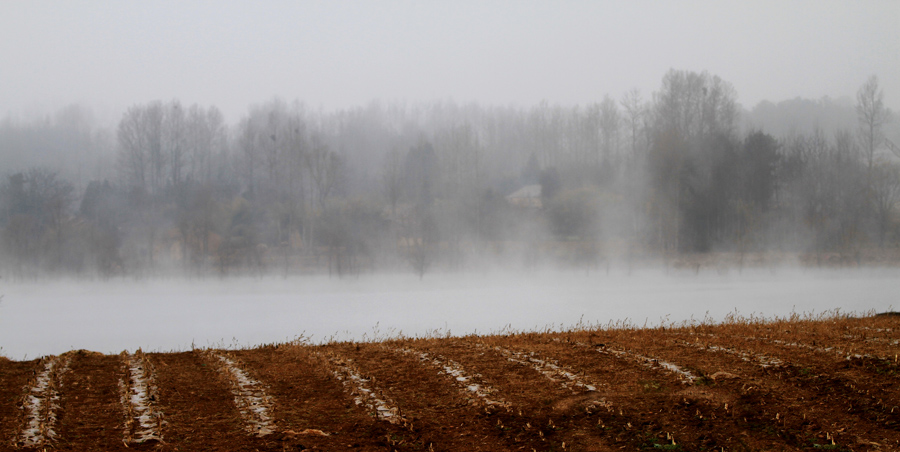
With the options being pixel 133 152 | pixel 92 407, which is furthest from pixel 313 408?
pixel 133 152

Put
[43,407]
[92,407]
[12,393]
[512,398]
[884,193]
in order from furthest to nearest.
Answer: [884,193], [12,393], [512,398], [92,407], [43,407]

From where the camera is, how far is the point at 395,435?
596cm

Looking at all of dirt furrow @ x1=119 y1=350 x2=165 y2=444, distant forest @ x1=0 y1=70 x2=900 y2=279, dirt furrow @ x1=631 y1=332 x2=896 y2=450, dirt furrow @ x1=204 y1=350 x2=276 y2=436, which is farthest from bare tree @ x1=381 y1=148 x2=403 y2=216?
dirt furrow @ x1=631 y1=332 x2=896 y2=450

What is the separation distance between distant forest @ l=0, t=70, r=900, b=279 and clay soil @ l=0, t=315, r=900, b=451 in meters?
38.4

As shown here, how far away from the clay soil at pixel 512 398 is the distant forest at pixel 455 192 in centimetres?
3843

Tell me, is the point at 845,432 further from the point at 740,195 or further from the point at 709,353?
the point at 740,195

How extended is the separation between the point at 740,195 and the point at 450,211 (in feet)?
84.6

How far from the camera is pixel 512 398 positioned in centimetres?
689

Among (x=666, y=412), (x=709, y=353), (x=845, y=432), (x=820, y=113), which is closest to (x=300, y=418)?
(x=666, y=412)

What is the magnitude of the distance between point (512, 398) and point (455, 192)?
48.6 m

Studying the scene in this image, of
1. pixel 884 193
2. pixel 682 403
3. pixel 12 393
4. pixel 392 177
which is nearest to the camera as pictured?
pixel 682 403

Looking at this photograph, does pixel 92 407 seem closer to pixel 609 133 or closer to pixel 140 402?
pixel 140 402

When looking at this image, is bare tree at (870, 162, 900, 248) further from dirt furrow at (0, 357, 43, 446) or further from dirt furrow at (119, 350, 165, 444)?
dirt furrow at (0, 357, 43, 446)

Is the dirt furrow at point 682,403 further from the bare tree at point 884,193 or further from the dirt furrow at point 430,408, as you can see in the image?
the bare tree at point 884,193
